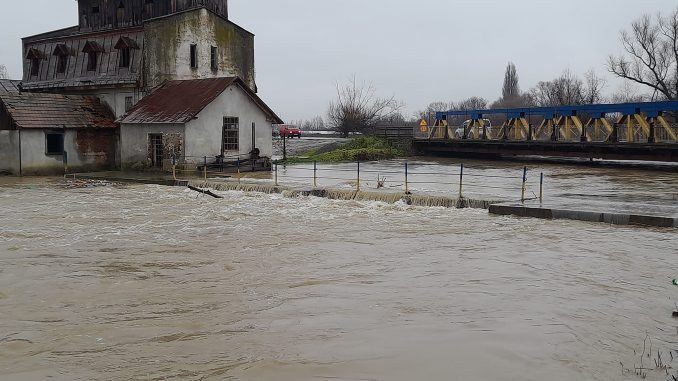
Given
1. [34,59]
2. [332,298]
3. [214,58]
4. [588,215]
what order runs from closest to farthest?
[332,298], [588,215], [214,58], [34,59]

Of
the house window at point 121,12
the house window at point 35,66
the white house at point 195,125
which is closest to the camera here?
the white house at point 195,125

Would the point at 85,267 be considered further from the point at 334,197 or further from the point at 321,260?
the point at 334,197

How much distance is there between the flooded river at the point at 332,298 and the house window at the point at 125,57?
61.2 feet

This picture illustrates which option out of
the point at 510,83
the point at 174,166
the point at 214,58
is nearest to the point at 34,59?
the point at 214,58

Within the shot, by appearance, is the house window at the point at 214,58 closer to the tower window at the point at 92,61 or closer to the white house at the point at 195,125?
the white house at the point at 195,125

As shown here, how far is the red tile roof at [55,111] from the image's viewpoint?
30406 millimetres

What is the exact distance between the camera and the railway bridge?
110 feet

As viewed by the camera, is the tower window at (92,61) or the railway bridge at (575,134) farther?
the tower window at (92,61)

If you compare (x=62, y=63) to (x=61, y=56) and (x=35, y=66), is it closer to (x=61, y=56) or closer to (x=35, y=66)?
(x=61, y=56)

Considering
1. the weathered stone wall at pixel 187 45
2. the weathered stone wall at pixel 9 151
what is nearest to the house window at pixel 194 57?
the weathered stone wall at pixel 187 45

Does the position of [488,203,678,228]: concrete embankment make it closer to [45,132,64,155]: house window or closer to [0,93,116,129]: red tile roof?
[45,132,64,155]: house window

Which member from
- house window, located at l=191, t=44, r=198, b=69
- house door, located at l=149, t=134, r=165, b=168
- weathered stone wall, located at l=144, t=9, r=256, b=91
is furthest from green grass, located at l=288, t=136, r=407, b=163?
house door, located at l=149, t=134, r=165, b=168

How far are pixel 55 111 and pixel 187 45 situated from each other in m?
7.69

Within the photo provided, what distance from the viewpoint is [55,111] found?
104ft
